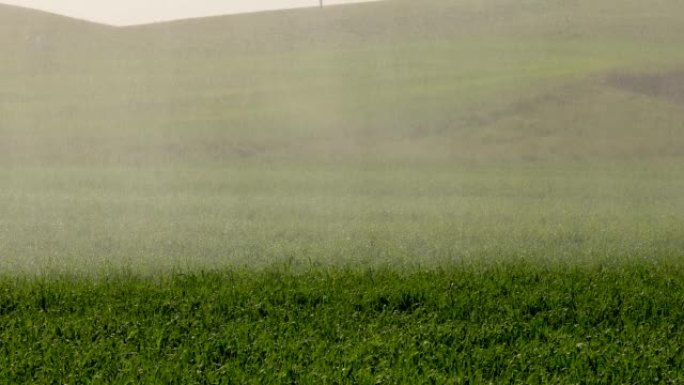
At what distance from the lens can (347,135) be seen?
130 ft

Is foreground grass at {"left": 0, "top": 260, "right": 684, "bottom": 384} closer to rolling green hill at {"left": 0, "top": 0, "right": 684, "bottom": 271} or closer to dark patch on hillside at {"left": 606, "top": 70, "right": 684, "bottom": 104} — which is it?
rolling green hill at {"left": 0, "top": 0, "right": 684, "bottom": 271}

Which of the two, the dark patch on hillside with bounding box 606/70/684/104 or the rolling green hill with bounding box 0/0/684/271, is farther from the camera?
the dark patch on hillside with bounding box 606/70/684/104

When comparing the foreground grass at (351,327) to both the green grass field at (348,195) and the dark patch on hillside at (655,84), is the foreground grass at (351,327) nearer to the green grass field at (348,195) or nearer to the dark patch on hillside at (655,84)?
the green grass field at (348,195)

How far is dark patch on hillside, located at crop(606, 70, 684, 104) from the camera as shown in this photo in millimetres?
42156

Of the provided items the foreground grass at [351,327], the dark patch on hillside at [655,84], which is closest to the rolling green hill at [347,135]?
the dark patch on hillside at [655,84]

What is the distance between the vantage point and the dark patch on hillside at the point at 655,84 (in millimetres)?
42156

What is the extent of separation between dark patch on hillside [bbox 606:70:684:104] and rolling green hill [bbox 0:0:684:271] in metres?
0.11

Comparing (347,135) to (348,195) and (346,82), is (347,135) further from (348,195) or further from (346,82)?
(348,195)

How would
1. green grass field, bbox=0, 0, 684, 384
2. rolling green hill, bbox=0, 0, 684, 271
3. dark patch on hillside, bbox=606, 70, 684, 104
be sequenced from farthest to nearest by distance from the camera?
dark patch on hillside, bbox=606, 70, 684, 104, rolling green hill, bbox=0, 0, 684, 271, green grass field, bbox=0, 0, 684, 384

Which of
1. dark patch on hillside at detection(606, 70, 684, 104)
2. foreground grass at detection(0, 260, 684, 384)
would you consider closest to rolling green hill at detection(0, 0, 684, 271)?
dark patch on hillside at detection(606, 70, 684, 104)

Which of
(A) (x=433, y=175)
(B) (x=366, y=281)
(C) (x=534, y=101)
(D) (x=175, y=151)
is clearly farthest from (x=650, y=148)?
(B) (x=366, y=281)

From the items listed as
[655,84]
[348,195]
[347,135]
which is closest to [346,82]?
[347,135]

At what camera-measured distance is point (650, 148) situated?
1474 inches

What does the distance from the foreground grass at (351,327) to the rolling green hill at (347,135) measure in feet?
6.32
